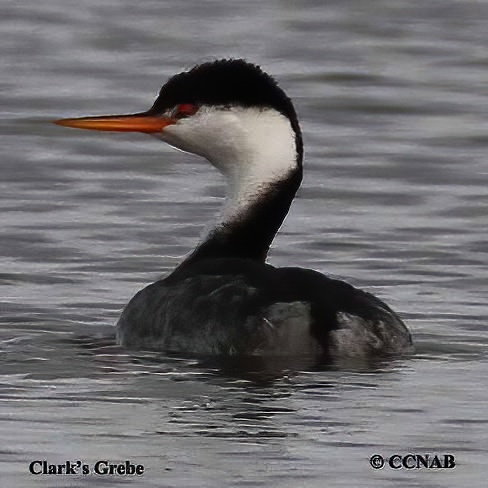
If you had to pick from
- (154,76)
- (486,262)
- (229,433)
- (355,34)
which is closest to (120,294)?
(486,262)

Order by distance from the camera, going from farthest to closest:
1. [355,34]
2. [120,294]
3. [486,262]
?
[355,34]
[486,262]
[120,294]

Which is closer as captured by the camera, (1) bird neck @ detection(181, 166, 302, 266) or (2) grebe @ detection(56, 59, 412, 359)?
(2) grebe @ detection(56, 59, 412, 359)

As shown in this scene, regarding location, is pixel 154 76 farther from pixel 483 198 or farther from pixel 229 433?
pixel 229 433

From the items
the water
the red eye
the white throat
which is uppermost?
the red eye

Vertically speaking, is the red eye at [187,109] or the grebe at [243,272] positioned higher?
the red eye at [187,109]

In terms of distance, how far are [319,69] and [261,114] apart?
29.2 ft

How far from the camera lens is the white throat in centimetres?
1230

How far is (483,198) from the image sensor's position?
16438mm

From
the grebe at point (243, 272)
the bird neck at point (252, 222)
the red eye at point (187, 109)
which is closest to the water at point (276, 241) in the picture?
the grebe at point (243, 272)

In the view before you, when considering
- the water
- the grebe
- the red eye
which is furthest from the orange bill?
the water

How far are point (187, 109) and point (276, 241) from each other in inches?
107

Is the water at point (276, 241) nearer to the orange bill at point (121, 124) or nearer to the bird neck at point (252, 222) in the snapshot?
the bird neck at point (252, 222)

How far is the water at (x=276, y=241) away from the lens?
9727mm

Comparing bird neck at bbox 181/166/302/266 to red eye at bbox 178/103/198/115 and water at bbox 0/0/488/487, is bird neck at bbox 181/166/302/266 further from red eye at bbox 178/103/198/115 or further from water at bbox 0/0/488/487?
water at bbox 0/0/488/487
